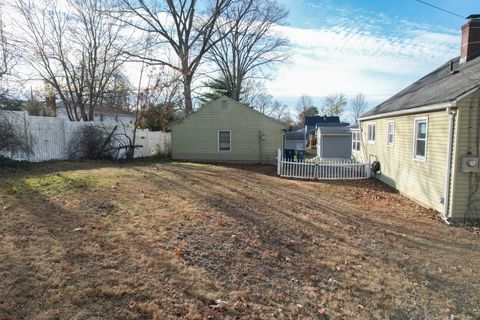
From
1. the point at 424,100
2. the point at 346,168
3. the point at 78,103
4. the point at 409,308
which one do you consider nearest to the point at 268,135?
the point at 346,168

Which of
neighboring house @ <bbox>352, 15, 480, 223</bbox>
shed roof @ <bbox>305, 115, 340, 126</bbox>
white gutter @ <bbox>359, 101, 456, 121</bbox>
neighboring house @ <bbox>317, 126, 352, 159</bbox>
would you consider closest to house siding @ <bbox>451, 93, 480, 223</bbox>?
neighboring house @ <bbox>352, 15, 480, 223</bbox>

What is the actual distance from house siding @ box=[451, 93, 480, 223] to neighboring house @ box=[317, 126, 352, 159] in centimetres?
1721

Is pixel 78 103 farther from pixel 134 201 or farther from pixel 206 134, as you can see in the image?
pixel 134 201

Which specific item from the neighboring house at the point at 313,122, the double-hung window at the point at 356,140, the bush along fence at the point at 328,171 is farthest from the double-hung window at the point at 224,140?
the neighboring house at the point at 313,122

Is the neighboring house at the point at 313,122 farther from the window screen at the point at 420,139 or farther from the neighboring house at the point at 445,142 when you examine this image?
the window screen at the point at 420,139

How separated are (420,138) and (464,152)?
2.11 metres

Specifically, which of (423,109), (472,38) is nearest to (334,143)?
(472,38)

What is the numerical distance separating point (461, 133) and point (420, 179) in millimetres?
2313

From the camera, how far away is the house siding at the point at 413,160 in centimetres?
794

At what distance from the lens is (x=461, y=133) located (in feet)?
23.7

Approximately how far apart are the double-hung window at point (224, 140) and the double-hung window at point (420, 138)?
1162 centimetres

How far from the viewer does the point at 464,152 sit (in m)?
7.28

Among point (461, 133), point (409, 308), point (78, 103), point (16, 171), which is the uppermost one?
point (78, 103)

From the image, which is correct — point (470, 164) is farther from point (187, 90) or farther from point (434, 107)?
point (187, 90)
